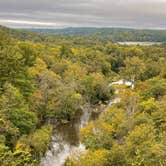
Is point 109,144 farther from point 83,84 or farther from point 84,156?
point 83,84

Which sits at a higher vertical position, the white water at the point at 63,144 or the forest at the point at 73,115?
the forest at the point at 73,115

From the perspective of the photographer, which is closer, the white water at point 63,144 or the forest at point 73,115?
the forest at point 73,115

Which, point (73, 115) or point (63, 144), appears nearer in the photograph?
point (63, 144)

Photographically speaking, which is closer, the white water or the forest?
the forest

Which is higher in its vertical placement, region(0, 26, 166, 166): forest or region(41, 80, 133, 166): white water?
region(0, 26, 166, 166): forest

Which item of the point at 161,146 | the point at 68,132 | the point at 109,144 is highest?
the point at 161,146

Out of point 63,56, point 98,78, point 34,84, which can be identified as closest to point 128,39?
point 63,56

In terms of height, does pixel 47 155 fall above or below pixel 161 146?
below

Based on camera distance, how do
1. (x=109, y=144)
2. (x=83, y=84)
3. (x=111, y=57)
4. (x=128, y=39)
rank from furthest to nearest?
1. (x=128, y=39)
2. (x=111, y=57)
3. (x=83, y=84)
4. (x=109, y=144)
